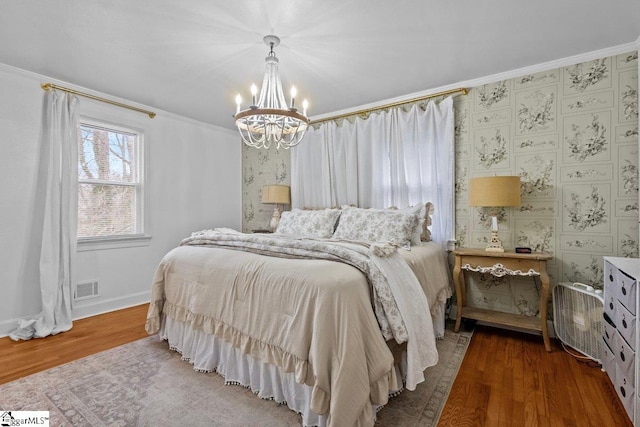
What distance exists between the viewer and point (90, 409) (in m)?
1.68

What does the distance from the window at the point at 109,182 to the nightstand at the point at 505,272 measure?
362 centimetres

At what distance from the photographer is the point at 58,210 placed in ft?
9.53

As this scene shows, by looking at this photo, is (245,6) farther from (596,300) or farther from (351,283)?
(596,300)

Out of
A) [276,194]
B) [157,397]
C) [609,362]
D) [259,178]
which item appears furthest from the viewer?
[259,178]

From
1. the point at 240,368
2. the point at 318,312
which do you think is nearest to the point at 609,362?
the point at 318,312

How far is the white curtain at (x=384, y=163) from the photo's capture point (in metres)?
3.16

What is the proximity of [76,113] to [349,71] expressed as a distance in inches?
109

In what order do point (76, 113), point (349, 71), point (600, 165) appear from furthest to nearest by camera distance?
point (76, 113) < point (349, 71) < point (600, 165)

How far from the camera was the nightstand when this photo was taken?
2.39 meters

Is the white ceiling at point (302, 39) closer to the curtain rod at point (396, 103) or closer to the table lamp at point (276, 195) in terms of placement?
the curtain rod at point (396, 103)

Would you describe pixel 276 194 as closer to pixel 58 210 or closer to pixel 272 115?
pixel 272 115

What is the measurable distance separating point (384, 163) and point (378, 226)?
1006mm

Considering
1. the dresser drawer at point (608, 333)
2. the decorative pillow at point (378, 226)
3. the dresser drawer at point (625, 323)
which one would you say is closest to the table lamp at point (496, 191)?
the decorative pillow at point (378, 226)

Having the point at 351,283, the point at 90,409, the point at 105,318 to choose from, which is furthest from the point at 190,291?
the point at 105,318
